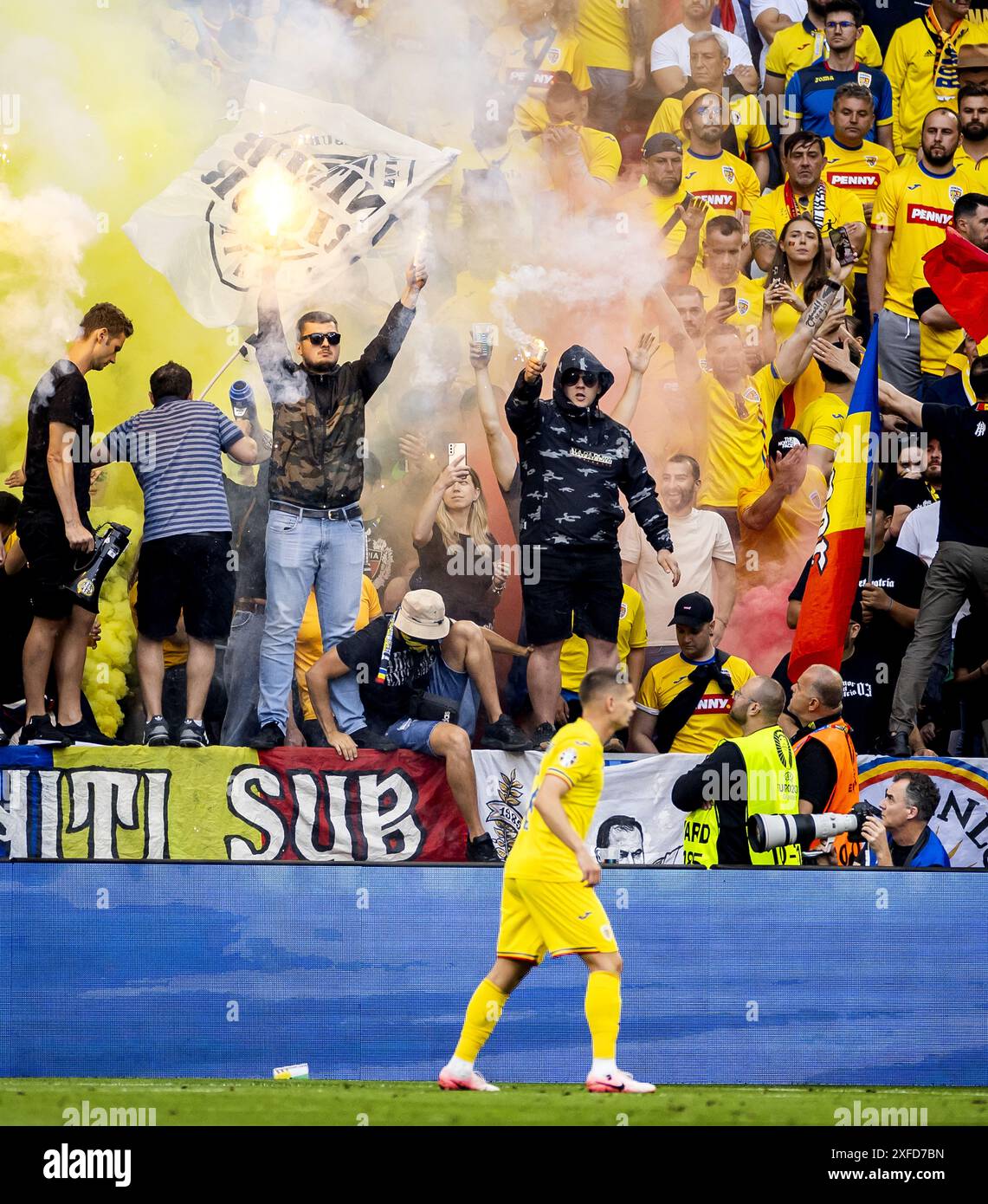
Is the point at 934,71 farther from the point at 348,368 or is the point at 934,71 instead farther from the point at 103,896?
the point at 103,896

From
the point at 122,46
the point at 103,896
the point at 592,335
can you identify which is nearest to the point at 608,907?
the point at 103,896

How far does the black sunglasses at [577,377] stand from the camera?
911 centimetres

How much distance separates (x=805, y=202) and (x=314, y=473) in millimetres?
3763

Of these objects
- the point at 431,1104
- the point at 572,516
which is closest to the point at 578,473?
the point at 572,516

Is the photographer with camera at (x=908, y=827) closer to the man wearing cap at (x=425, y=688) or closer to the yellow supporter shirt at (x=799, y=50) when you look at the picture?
the man wearing cap at (x=425, y=688)

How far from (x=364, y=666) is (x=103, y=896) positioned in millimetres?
2208

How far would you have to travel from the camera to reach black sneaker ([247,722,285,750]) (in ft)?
28.6

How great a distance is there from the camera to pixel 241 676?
923 cm

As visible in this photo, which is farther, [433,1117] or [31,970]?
[31,970]

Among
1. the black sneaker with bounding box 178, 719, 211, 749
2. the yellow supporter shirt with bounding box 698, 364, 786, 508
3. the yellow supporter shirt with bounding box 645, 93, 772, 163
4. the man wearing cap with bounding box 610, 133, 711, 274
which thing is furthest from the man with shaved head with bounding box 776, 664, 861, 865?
the yellow supporter shirt with bounding box 645, 93, 772, 163

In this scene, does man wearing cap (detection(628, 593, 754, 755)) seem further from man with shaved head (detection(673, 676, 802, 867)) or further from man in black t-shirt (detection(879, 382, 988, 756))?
man with shaved head (detection(673, 676, 802, 867))

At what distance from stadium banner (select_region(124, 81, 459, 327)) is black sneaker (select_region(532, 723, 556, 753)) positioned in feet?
10.5

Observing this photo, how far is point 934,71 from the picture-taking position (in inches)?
410

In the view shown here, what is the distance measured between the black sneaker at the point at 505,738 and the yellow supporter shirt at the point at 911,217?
3.84m
